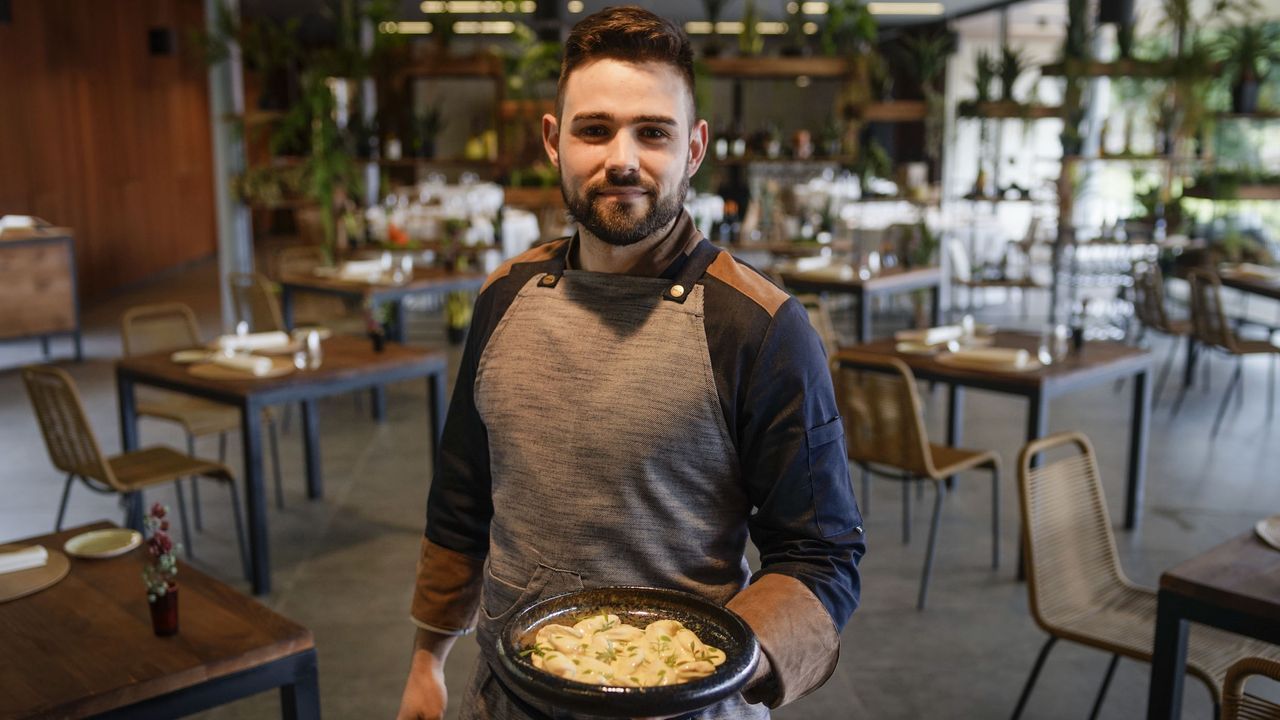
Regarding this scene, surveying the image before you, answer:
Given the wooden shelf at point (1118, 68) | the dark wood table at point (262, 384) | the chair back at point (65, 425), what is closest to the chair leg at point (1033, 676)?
the dark wood table at point (262, 384)

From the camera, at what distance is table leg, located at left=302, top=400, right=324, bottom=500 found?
16.3 feet

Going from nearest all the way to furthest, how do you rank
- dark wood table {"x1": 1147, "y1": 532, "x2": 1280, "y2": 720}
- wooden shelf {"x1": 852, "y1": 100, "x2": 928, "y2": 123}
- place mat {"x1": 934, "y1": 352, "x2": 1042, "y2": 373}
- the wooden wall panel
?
dark wood table {"x1": 1147, "y1": 532, "x2": 1280, "y2": 720} < place mat {"x1": 934, "y1": 352, "x2": 1042, "y2": 373} < wooden shelf {"x1": 852, "y1": 100, "x2": 928, "y2": 123} < the wooden wall panel

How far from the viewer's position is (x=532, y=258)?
1664mm

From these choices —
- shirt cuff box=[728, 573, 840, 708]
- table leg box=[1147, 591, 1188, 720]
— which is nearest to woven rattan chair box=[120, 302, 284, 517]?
table leg box=[1147, 591, 1188, 720]

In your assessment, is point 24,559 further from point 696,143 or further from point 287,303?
point 287,303

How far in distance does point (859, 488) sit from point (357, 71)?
5.00 m

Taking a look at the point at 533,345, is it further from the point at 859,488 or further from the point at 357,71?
the point at 357,71

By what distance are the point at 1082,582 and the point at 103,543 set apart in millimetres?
2306

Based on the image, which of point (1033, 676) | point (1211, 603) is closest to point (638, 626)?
point (1211, 603)

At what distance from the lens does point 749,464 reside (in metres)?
1.45

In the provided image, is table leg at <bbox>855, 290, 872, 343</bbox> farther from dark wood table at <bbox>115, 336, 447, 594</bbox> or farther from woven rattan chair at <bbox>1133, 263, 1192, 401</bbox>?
dark wood table at <bbox>115, 336, 447, 594</bbox>

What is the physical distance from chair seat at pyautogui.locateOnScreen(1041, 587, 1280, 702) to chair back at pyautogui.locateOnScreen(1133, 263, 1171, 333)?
14.5ft

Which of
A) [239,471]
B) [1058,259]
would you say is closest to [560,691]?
[239,471]

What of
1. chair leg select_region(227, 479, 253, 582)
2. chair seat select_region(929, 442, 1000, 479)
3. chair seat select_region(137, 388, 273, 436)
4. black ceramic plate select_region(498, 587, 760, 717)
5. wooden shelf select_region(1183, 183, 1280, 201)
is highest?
wooden shelf select_region(1183, 183, 1280, 201)
